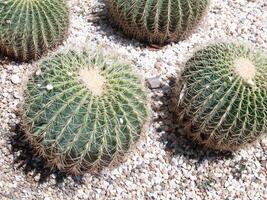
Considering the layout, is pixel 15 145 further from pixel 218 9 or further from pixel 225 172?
pixel 218 9

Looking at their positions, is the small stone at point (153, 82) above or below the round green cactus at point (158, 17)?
below

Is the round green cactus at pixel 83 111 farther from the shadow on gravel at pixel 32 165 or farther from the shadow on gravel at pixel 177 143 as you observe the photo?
the shadow on gravel at pixel 177 143

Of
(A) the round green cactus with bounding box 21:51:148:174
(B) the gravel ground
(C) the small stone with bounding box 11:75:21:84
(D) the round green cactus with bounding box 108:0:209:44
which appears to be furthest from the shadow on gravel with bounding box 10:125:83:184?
(D) the round green cactus with bounding box 108:0:209:44

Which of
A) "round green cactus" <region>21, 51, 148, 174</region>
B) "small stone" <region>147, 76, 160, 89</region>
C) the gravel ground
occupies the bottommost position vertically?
the gravel ground

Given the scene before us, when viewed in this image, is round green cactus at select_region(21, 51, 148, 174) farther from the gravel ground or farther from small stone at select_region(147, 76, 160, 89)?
small stone at select_region(147, 76, 160, 89)

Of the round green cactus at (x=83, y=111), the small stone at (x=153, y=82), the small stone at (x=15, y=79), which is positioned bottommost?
the small stone at (x=15, y=79)

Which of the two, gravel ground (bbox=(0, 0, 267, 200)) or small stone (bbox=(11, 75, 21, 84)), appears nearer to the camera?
gravel ground (bbox=(0, 0, 267, 200))

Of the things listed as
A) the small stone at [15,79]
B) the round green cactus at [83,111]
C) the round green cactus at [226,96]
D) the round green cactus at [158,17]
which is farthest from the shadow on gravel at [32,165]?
the round green cactus at [158,17]
